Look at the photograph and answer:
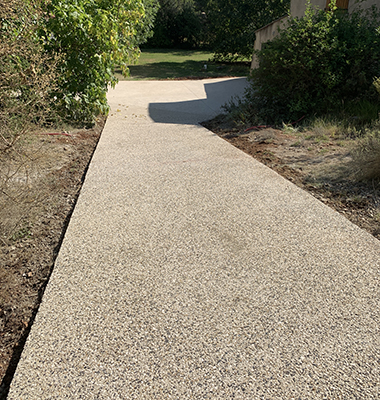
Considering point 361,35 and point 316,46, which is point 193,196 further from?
point 361,35

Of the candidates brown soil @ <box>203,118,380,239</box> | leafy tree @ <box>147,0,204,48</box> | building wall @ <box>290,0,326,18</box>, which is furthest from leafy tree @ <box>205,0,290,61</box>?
brown soil @ <box>203,118,380,239</box>

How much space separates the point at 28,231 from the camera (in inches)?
144

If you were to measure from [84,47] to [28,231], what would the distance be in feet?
14.9

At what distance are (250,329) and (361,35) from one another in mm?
7651

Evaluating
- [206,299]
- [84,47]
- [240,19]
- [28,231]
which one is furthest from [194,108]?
[240,19]

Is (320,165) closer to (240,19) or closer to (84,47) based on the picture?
(84,47)

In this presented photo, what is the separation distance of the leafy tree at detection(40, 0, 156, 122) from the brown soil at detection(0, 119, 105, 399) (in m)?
1.62

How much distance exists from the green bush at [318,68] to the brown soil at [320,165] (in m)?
1.14

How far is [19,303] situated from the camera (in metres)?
2.75

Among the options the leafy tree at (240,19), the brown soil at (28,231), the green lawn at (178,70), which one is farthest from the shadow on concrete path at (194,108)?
the leafy tree at (240,19)

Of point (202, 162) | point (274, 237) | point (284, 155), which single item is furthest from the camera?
point (284, 155)

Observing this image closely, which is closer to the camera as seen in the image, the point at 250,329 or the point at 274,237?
the point at 250,329

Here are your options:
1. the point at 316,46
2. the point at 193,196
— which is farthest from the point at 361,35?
the point at 193,196

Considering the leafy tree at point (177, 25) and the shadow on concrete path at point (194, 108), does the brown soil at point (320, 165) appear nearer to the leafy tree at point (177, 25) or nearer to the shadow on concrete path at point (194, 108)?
the shadow on concrete path at point (194, 108)
